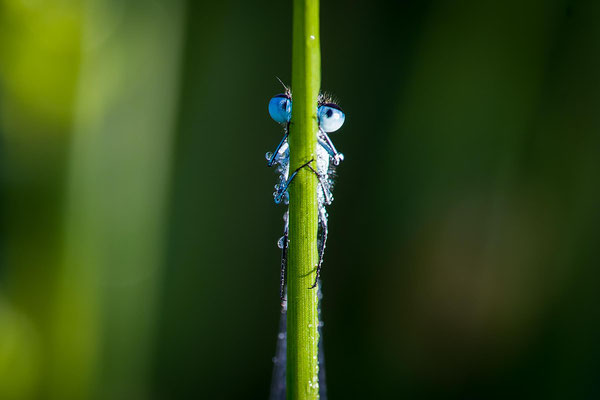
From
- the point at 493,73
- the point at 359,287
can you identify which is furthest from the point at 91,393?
the point at 493,73

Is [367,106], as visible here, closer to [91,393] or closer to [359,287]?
[359,287]

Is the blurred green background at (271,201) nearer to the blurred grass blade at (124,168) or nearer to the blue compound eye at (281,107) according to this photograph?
the blurred grass blade at (124,168)

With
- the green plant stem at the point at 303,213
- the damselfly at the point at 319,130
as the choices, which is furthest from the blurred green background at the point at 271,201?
the green plant stem at the point at 303,213

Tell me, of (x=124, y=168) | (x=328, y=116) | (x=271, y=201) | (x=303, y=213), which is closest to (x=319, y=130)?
(x=328, y=116)

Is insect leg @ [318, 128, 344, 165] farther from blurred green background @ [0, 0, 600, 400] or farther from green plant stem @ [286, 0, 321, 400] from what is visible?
blurred green background @ [0, 0, 600, 400]

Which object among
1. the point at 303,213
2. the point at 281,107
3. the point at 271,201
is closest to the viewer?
the point at 303,213

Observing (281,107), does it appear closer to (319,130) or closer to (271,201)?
(319,130)
